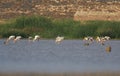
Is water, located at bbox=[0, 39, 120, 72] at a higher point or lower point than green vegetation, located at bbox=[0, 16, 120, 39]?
higher

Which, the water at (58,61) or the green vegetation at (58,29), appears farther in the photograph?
the green vegetation at (58,29)

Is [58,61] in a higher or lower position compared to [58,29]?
higher

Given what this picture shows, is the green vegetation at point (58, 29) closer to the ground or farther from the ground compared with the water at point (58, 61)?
closer to the ground

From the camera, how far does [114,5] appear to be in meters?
81.2

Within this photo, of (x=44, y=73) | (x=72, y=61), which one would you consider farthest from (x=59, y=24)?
(x=44, y=73)

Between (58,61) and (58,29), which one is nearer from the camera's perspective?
(58,61)

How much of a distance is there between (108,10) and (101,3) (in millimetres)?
3903

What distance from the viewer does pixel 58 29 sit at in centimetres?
5209

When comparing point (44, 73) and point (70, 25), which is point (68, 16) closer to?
point (70, 25)

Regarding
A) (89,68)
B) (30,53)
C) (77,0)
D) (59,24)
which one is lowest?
(77,0)

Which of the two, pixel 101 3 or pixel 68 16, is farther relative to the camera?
pixel 101 3

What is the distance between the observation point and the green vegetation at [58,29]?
157 ft

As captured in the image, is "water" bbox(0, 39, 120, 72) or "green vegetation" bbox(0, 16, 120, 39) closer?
"water" bbox(0, 39, 120, 72)

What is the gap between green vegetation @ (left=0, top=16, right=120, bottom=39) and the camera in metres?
47.8
